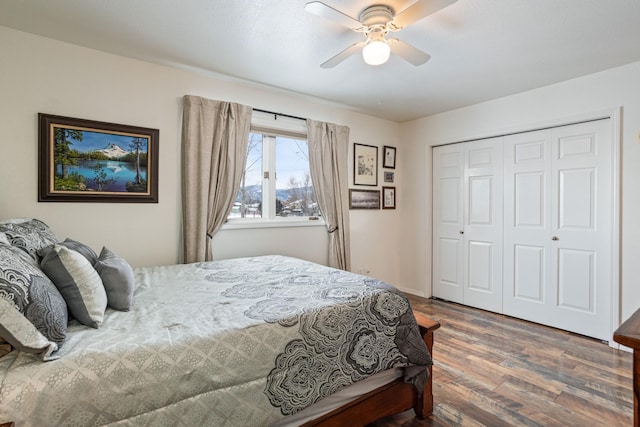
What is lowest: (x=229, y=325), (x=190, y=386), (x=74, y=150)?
(x=190, y=386)

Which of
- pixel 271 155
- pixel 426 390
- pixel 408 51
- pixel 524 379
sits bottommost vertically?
pixel 524 379

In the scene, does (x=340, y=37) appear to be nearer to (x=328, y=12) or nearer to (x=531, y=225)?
(x=328, y=12)

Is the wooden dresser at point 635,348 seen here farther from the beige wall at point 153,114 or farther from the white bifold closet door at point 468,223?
the white bifold closet door at point 468,223

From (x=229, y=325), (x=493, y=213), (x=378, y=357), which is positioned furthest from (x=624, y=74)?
(x=229, y=325)

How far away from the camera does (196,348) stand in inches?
46.5

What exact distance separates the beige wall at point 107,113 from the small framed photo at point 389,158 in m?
1.53

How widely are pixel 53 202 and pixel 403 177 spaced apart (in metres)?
3.94

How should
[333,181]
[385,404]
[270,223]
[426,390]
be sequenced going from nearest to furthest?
[385,404]
[426,390]
[270,223]
[333,181]

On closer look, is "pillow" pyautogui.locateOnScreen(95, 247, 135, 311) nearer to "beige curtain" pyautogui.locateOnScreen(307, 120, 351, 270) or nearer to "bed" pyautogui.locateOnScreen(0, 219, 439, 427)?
"bed" pyautogui.locateOnScreen(0, 219, 439, 427)

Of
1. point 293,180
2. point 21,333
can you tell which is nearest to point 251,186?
point 293,180

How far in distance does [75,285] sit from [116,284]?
0.24m

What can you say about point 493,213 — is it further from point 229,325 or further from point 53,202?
point 53,202

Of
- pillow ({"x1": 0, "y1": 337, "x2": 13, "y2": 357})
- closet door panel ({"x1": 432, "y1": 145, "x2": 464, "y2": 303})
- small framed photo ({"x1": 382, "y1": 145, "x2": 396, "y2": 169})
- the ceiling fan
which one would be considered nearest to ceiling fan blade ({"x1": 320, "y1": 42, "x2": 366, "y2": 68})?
the ceiling fan

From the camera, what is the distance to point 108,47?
2.42 m
